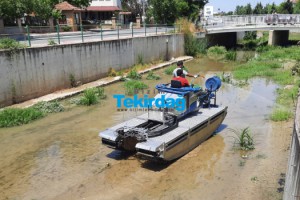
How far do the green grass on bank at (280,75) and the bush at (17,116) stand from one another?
27.5ft

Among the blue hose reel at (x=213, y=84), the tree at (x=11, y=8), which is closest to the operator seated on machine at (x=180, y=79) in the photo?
the blue hose reel at (x=213, y=84)

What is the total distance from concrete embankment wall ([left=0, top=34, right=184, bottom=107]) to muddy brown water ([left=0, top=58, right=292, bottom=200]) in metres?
2.50

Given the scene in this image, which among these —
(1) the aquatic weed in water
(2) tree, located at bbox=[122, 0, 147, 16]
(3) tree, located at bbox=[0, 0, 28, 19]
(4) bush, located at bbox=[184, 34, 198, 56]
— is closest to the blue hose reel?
(1) the aquatic weed in water

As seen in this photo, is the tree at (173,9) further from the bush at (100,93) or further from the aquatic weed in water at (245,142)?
the aquatic weed in water at (245,142)

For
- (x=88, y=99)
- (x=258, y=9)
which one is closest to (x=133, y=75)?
A: (x=88, y=99)

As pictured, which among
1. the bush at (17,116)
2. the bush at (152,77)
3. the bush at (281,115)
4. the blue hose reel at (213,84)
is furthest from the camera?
the bush at (152,77)

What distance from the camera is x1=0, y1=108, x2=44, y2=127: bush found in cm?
1075

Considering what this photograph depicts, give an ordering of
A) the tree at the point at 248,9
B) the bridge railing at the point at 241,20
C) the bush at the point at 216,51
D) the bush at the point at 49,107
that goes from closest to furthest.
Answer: the bush at the point at 49,107
the bush at the point at 216,51
the bridge railing at the point at 241,20
the tree at the point at 248,9

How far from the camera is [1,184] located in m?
7.09

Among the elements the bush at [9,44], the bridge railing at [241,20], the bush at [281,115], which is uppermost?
the bridge railing at [241,20]

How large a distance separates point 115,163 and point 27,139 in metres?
3.34

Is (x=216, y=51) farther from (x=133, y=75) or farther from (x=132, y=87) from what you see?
(x=132, y=87)

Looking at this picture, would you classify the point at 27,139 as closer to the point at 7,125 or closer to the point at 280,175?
the point at 7,125

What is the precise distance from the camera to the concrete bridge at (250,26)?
98.1 feet
